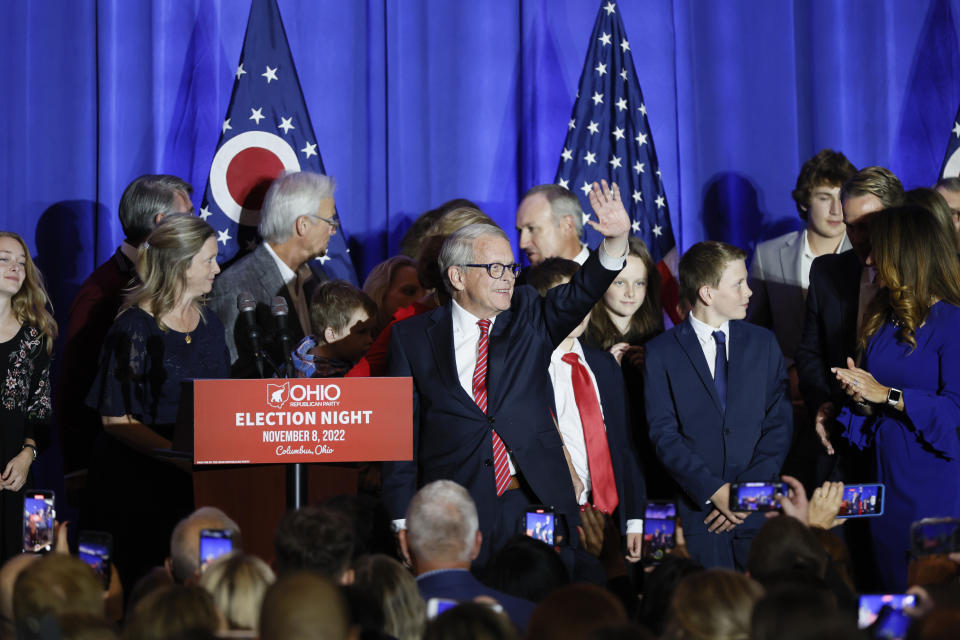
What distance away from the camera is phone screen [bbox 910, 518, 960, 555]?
3.14m

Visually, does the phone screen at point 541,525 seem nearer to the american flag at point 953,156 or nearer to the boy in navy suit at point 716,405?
the boy in navy suit at point 716,405

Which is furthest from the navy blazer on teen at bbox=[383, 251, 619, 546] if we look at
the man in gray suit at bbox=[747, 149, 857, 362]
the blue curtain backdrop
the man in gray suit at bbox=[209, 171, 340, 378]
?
the blue curtain backdrop

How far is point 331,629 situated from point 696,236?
5397 mm

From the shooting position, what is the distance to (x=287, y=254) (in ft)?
18.5

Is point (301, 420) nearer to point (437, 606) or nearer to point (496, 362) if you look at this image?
point (496, 362)

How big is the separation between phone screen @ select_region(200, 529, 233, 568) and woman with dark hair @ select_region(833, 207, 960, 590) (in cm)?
232

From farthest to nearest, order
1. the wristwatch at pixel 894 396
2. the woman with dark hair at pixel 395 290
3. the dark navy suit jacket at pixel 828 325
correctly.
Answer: the woman with dark hair at pixel 395 290, the dark navy suit jacket at pixel 828 325, the wristwatch at pixel 894 396

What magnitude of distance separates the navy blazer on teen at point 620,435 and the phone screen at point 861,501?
1024mm

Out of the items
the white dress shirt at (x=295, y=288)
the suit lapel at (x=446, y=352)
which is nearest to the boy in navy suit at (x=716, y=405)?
the suit lapel at (x=446, y=352)

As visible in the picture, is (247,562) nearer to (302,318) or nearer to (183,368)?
(183,368)

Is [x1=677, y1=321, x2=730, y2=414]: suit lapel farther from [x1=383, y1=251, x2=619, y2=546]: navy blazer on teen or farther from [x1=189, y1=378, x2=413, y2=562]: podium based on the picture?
[x1=189, y1=378, x2=413, y2=562]: podium

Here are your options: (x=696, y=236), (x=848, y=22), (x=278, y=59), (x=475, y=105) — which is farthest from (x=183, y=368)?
(x=848, y=22)

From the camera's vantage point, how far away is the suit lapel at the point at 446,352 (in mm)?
4086

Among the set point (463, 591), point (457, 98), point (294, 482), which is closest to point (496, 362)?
point (294, 482)
